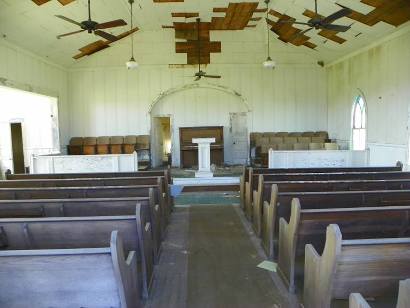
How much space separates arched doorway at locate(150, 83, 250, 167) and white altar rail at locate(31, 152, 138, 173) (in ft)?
16.4

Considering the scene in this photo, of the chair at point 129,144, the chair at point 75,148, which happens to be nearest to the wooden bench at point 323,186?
the chair at point 129,144

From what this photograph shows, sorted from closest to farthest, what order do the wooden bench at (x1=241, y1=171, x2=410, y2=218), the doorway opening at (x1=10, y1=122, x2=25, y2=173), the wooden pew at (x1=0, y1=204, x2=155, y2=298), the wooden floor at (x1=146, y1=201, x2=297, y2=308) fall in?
the wooden pew at (x1=0, y1=204, x2=155, y2=298)
the wooden floor at (x1=146, y1=201, x2=297, y2=308)
the wooden bench at (x1=241, y1=171, x2=410, y2=218)
the doorway opening at (x1=10, y1=122, x2=25, y2=173)

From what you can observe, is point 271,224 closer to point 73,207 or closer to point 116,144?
point 73,207

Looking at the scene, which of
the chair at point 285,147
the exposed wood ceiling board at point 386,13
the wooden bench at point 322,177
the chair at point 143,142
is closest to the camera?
A: the wooden bench at point 322,177

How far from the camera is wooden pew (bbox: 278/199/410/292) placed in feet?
8.48

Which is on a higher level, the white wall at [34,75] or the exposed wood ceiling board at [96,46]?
the exposed wood ceiling board at [96,46]

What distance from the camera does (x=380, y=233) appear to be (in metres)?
2.66

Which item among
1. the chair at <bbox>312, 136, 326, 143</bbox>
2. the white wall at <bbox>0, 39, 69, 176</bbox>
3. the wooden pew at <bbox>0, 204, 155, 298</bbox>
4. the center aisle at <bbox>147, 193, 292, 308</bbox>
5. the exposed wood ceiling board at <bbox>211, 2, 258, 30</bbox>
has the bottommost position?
the center aisle at <bbox>147, 193, 292, 308</bbox>

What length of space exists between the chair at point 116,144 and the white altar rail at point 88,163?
4.41 metres

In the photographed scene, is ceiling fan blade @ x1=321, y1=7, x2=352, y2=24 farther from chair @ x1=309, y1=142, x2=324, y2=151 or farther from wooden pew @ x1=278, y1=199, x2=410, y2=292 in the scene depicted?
chair @ x1=309, y1=142, x2=324, y2=151

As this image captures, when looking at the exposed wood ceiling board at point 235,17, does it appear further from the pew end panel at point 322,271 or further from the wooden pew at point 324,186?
the pew end panel at point 322,271

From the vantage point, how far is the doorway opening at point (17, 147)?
434 inches

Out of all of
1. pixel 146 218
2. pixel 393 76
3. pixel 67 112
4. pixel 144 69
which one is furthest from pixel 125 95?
pixel 146 218

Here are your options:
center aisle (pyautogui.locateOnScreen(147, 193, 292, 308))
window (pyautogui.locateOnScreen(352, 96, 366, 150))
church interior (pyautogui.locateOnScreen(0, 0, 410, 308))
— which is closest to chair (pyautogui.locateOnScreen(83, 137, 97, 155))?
church interior (pyautogui.locateOnScreen(0, 0, 410, 308))
